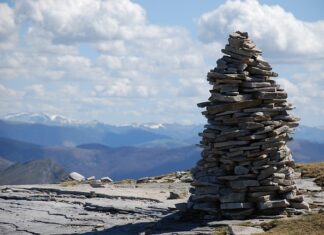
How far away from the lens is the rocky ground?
28.7m

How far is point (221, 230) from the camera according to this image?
26891 millimetres

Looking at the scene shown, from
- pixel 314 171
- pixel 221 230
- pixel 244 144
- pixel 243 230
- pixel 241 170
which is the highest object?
pixel 314 171

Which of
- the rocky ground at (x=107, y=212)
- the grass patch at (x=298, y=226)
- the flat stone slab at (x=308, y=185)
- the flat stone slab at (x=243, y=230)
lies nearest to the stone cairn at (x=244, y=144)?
the rocky ground at (x=107, y=212)

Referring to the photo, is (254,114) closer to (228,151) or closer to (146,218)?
(228,151)

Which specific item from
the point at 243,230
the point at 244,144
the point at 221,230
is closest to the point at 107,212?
the point at 244,144

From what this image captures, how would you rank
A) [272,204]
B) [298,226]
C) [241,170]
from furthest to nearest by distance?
[241,170] < [272,204] < [298,226]

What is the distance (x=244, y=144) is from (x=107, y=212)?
9759 millimetres

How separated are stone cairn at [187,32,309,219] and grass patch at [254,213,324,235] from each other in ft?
7.52

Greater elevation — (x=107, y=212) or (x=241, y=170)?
(x=241, y=170)

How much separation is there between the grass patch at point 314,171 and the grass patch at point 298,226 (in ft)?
43.8

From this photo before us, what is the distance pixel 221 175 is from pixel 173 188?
14417mm

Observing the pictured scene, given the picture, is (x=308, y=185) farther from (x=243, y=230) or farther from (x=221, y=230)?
(x=243, y=230)

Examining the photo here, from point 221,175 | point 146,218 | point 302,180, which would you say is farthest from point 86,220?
point 302,180

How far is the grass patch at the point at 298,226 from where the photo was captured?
2447cm
